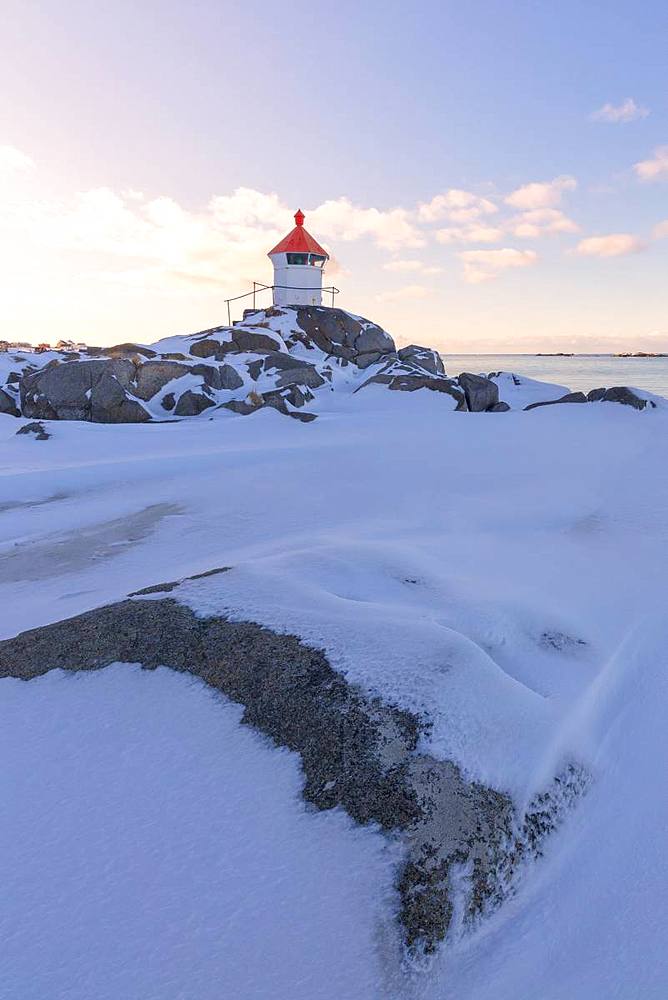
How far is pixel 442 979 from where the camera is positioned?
1582 mm

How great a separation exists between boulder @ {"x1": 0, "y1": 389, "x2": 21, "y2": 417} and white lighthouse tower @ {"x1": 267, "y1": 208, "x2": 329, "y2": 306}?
2431 cm

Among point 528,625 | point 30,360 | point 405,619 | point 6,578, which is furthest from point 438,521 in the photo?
point 30,360

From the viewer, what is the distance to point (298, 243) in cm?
3953

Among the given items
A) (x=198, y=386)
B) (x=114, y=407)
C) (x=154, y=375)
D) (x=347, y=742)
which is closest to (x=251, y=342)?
(x=154, y=375)

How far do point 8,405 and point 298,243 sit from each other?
26.6m

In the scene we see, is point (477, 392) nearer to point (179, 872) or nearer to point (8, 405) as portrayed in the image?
point (8, 405)

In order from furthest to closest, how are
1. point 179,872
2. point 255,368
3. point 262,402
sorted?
point 255,368 < point 262,402 < point 179,872

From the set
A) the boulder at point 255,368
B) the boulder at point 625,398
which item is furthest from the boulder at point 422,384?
the boulder at point 625,398

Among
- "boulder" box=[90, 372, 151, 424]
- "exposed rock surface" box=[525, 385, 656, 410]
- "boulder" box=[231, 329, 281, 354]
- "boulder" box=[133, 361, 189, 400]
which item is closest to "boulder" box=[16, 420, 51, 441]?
"boulder" box=[90, 372, 151, 424]

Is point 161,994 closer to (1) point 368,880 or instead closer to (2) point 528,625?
(1) point 368,880

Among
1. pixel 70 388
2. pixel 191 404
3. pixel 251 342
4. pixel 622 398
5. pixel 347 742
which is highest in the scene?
pixel 251 342

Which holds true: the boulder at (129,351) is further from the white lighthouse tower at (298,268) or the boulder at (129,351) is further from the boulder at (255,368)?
the white lighthouse tower at (298,268)

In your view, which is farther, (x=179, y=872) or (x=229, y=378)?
(x=229, y=378)

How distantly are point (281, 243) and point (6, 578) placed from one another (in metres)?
39.4
